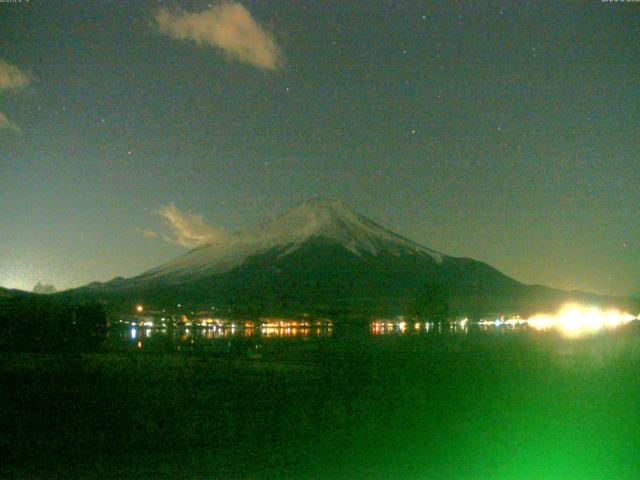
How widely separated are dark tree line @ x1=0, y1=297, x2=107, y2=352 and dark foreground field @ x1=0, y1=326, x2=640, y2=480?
14583mm

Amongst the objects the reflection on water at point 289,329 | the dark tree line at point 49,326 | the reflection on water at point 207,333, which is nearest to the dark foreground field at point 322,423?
the dark tree line at point 49,326

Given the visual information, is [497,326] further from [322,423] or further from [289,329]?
[322,423]

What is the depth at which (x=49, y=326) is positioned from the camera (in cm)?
4116

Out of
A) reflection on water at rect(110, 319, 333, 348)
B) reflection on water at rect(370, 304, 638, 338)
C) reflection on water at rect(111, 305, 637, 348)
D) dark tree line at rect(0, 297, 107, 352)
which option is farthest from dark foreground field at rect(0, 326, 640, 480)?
reflection on water at rect(370, 304, 638, 338)

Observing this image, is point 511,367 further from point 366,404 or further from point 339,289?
point 339,289

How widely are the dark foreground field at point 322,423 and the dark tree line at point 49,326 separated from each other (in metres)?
14.6

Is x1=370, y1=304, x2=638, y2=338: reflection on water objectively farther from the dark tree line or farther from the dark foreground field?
the dark foreground field

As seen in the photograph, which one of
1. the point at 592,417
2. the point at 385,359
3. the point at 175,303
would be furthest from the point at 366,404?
the point at 175,303

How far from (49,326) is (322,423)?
30987 mm

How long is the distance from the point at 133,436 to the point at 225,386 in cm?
802

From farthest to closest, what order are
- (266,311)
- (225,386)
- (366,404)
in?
(266,311)
(225,386)
(366,404)

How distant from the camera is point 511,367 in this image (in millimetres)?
27156

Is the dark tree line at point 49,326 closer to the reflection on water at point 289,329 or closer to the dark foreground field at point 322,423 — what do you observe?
the reflection on water at point 289,329

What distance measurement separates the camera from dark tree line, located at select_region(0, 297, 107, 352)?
131 ft
